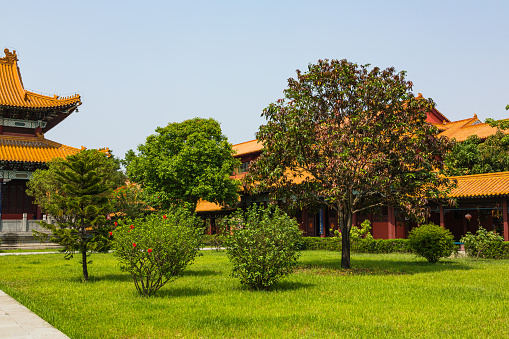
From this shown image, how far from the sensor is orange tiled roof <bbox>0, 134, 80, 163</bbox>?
32.8 meters

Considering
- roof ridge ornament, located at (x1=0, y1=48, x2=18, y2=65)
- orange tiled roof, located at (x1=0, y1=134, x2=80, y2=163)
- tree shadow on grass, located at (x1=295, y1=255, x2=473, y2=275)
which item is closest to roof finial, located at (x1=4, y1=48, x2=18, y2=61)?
roof ridge ornament, located at (x1=0, y1=48, x2=18, y2=65)

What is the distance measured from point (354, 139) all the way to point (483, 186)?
1263 cm

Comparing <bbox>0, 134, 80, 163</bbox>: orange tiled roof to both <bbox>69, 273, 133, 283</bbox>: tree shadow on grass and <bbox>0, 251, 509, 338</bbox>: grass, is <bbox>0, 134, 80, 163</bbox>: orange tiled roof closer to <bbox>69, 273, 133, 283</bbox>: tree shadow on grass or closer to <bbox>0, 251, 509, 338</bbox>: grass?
<bbox>0, 251, 509, 338</bbox>: grass

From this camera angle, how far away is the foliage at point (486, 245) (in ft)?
71.4

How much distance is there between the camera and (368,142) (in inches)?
614

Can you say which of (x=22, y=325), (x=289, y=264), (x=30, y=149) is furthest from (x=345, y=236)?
(x=30, y=149)

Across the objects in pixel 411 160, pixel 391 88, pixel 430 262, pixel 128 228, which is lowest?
pixel 430 262

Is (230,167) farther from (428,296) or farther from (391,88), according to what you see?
(428,296)

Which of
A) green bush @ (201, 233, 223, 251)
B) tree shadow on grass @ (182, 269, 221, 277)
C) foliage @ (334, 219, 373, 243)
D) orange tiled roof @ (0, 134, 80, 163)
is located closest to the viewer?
tree shadow on grass @ (182, 269, 221, 277)

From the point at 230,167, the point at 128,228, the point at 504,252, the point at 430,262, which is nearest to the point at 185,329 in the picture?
the point at 128,228

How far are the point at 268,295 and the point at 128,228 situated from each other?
363cm

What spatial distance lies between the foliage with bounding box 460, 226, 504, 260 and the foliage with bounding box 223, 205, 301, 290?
13480 millimetres

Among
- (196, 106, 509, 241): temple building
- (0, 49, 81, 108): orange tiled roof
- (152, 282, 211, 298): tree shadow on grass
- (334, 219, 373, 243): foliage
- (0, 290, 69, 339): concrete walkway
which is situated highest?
(0, 49, 81, 108): orange tiled roof

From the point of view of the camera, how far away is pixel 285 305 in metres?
9.43
